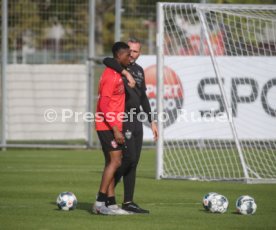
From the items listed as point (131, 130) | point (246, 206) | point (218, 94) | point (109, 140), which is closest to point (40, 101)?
point (218, 94)

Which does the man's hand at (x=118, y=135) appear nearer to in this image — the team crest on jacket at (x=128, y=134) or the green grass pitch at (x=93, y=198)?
the team crest on jacket at (x=128, y=134)

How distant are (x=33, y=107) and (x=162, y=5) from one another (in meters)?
8.13

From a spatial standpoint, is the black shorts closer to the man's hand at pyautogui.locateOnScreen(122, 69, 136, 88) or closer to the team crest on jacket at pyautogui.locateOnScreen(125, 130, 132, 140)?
the team crest on jacket at pyautogui.locateOnScreen(125, 130, 132, 140)

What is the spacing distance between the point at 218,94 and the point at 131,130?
10.8 m

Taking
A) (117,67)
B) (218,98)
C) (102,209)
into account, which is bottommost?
(102,209)

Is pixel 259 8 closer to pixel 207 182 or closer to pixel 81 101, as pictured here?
pixel 207 182

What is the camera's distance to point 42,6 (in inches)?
906

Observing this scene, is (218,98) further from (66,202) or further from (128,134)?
(66,202)

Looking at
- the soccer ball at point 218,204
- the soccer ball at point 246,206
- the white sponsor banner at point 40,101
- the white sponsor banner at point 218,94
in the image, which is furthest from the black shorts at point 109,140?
the white sponsor banner at point 40,101

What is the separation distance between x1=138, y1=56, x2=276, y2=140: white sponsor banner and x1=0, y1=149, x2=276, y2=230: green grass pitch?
2541mm

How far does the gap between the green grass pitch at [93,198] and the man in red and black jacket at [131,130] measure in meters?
0.46

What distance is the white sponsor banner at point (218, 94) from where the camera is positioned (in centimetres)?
2167

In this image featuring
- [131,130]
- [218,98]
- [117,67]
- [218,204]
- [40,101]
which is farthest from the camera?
[40,101]

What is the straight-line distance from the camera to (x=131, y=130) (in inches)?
Result: 455
